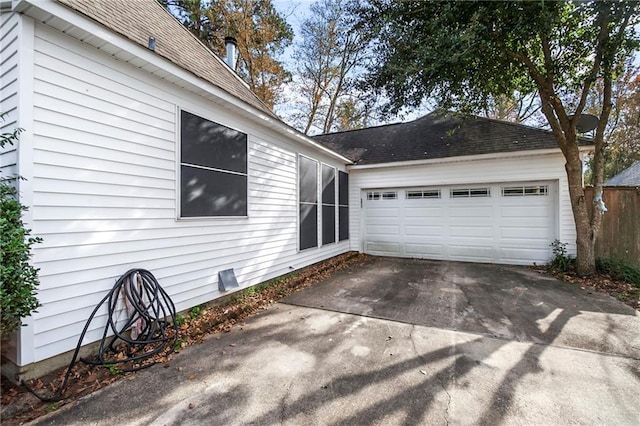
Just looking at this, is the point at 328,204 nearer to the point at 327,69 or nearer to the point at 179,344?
the point at 179,344

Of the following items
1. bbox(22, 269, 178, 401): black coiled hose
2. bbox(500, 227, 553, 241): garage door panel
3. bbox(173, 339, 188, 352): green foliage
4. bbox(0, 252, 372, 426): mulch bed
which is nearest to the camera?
bbox(0, 252, 372, 426): mulch bed

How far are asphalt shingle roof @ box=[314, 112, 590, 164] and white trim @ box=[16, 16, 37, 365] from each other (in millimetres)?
7500

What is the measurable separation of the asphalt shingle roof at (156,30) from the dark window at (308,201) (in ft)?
7.05

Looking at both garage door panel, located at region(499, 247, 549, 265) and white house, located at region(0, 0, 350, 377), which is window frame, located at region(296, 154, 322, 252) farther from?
garage door panel, located at region(499, 247, 549, 265)

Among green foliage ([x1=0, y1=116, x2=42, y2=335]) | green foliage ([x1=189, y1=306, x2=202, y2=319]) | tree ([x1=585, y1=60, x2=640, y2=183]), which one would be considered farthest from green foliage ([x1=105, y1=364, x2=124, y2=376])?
tree ([x1=585, y1=60, x2=640, y2=183])

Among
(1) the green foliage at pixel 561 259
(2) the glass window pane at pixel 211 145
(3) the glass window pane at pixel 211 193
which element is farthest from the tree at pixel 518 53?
(3) the glass window pane at pixel 211 193

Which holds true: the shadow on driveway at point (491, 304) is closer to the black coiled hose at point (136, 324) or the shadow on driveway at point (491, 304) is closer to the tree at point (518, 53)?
the tree at point (518, 53)

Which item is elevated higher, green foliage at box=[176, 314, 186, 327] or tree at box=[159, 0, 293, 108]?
tree at box=[159, 0, 293, 108]

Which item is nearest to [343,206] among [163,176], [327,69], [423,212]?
[423,212]

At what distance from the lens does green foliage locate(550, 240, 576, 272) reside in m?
6.36

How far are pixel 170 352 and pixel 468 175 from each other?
26.5ft

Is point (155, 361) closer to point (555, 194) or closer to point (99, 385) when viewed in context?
point (99, 385)

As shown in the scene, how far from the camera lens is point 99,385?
2.38 meters

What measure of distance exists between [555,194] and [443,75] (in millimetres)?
4411
